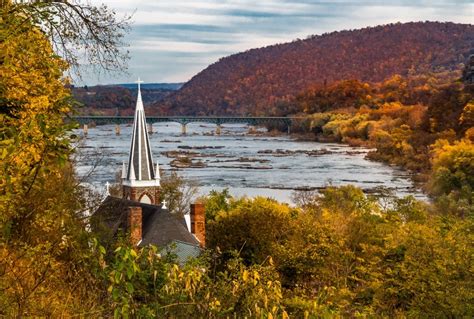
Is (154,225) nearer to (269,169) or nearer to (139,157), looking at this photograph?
(139,157)

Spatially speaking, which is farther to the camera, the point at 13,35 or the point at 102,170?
the point at 102,170

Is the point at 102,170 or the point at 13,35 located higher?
the point at 13,35

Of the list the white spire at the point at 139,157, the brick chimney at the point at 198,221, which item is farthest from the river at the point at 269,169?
the brick chimney at the point at 198,221

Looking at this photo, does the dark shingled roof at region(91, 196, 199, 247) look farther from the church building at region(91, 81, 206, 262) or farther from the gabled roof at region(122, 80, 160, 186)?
the gabled roof at region(122, 80, 160, 186)

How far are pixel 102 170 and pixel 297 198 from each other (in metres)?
20.1

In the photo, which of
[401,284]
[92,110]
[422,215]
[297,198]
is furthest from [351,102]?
[401,284]

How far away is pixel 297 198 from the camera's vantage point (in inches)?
1836

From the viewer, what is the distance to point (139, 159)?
33406mm

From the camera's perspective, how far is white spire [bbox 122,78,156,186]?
108ft

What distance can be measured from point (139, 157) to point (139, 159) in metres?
0.21

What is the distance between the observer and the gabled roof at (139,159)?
32844mm

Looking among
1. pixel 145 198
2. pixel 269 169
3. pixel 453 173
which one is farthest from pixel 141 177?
pixel 269 169

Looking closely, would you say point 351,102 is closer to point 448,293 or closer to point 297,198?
point 297,198

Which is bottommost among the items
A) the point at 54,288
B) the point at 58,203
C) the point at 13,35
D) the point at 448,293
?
the point at 448,293
